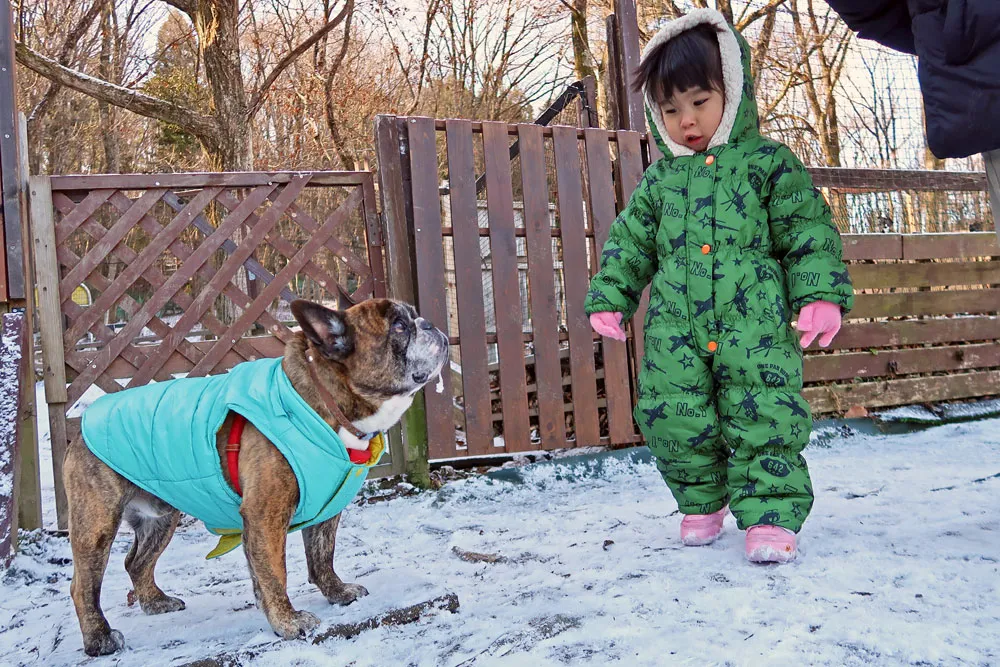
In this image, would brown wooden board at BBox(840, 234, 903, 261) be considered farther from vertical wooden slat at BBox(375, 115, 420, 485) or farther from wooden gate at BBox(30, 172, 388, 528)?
wooden gate at BBox(30, 172, 388, 528)

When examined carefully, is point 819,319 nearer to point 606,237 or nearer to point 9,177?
point 606,237

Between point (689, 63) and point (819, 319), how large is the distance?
3.15 ft

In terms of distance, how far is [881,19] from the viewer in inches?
90.0

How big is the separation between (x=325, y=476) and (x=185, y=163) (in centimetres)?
2028

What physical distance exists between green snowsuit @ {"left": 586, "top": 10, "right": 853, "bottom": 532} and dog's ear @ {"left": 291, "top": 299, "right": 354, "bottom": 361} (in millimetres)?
955

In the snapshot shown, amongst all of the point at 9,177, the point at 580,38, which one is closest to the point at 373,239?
the point at 9,177

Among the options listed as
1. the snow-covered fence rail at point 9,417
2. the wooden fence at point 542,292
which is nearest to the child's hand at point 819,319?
the wooden fence at point 542,292

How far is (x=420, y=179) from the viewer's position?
387 centimetres

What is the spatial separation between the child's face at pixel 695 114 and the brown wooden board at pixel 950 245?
3.33m

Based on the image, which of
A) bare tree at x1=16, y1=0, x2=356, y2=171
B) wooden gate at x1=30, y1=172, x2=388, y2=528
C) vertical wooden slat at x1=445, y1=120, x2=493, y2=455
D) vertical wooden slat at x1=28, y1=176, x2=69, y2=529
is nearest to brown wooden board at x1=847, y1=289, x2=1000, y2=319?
vertical wooden slat at x1=445, y1=120, x2=493, y2=455

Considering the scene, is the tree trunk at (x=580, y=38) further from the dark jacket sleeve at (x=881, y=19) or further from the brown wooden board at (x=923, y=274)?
the dark jacket sleeve at (x=881, y=19)

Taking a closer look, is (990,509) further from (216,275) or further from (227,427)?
(216,275)

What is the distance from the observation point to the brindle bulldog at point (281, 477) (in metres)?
1.96

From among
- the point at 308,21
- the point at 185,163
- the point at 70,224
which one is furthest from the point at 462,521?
the point at 185,163
